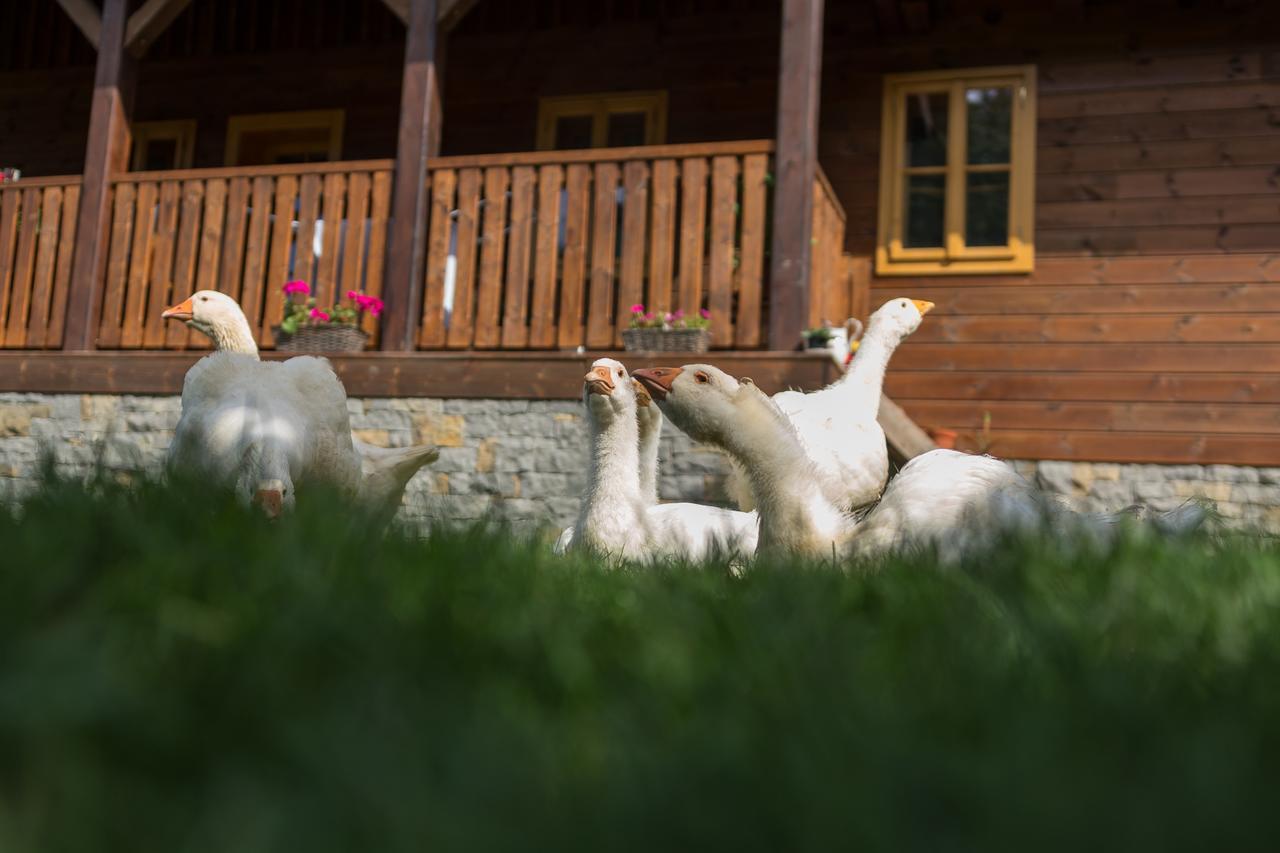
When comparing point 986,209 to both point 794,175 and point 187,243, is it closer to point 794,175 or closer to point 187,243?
point 794,175

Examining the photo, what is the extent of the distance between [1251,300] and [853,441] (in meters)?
5.83

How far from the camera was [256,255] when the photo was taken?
9.06 m

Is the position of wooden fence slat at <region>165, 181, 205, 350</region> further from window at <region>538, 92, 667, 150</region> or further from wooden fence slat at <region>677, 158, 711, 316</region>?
wooden fence slat at <region>677, 158, 711, 316</region>

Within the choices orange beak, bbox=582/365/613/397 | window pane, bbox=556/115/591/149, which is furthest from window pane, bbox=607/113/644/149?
orange beak, bbox=582/365/613/397

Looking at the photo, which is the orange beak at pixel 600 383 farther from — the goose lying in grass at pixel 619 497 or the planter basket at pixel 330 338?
the planter basket at pixel 330 338

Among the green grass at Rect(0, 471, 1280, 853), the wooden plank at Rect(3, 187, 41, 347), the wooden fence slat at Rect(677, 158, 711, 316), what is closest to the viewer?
the green grass at Rect(0, 471, 1280, 853)

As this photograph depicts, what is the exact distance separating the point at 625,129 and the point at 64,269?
16.6 feet

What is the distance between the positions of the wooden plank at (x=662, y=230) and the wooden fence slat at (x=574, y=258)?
499 millimetres

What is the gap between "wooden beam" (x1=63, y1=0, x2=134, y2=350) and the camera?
926 centimetres

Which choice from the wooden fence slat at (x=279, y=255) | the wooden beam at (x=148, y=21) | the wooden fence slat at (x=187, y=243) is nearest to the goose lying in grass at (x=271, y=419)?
the wooden fence slat at (x=279, y=255)

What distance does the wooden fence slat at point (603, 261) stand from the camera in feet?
27.1

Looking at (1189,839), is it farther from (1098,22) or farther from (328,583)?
(1098,22)

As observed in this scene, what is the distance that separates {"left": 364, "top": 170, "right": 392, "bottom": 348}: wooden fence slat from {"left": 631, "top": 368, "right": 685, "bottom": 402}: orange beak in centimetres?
565

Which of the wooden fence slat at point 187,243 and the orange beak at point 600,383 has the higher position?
the wooden fence slat at point 187,243
